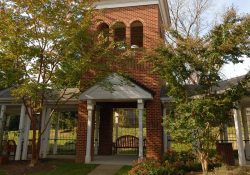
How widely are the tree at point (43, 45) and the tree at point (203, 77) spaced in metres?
3.52

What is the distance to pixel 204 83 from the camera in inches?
385

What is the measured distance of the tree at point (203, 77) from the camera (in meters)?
9.18

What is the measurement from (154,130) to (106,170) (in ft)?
11.9

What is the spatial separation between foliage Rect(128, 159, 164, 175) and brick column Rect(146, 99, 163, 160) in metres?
3.31

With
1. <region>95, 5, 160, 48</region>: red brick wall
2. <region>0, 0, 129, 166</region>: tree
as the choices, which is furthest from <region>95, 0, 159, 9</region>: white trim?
<region>0, 0, 129, 166</region>: tree

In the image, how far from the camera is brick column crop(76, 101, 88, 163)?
44.9ft

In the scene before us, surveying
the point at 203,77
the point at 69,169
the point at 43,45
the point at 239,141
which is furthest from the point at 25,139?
the point at 239,141

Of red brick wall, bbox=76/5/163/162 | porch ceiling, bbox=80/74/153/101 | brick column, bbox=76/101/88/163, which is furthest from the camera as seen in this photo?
brick column, bbox=76/101/88/163

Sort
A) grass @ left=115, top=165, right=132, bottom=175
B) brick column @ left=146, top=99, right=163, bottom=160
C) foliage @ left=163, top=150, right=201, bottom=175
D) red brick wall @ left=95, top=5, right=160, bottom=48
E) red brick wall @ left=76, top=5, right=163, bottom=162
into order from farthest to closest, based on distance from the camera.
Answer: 1. red brick wall @ left=95, top=5, right=160, bottom=48
2. red brick wall @ left=76, top=5, right=163, bottom=162
3. brick column @ left=146, top=99, right=163, bottom=160
4. grass @ left=115, top=165, right=132, bottom=175
5. foliage @ left=163, top=150, right=201, bottom=175

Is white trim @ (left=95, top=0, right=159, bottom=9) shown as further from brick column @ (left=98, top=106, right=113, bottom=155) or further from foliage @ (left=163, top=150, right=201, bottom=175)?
foliage @ (left=163, top=150, right=201, bottom=175)

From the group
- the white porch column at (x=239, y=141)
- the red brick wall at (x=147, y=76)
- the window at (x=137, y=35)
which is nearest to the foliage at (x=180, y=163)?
the red brick wall at (x=147, y=76)

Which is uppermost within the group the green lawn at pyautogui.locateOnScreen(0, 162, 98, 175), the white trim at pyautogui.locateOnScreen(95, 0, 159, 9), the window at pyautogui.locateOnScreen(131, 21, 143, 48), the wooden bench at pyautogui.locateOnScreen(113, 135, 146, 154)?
the white trim at pyautogui.locateOnScreen(95, 0, 159, 9)

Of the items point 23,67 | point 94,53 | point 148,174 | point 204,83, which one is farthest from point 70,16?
point 148,174

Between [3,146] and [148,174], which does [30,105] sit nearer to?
[3,146]
